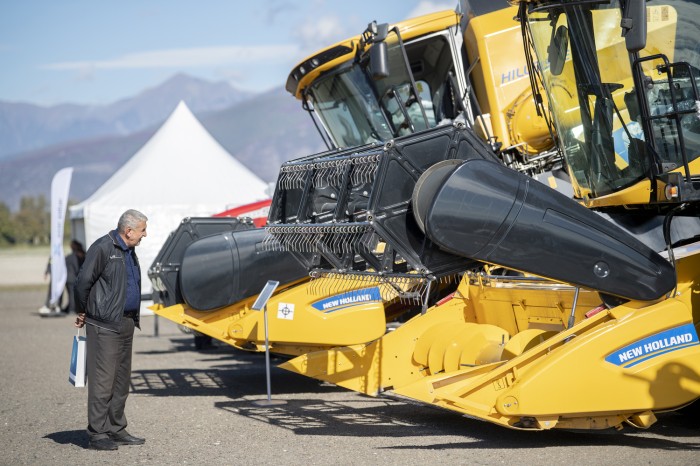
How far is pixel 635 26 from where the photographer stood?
20.1 ft

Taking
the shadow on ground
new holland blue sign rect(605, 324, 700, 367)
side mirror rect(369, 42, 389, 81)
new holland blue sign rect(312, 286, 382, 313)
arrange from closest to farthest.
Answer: new holland blue sign rect(605, 324, 700, 367)
the shadow on ground
new holland blue sign rect(312, 286, 382, 313)
side mirror rect(369, 42, 389, 81)

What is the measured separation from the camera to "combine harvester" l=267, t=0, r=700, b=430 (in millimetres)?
6332

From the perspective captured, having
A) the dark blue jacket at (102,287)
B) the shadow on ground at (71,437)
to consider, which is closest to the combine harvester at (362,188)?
the dark blue jacket at (102,287)

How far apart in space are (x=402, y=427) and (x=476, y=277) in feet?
4.88

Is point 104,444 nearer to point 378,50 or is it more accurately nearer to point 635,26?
point 635,26

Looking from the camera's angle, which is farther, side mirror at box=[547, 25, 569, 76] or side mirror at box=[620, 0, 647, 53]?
side mirror at box=[547, 25, 569, 76]

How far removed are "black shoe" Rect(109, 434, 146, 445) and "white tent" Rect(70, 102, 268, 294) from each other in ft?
38.2

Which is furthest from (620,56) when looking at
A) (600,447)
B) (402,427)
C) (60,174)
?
(60,174)

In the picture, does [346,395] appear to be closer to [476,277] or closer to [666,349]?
[476,277]

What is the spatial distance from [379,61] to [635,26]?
4771 mm

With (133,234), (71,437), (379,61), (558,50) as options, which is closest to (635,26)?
(558,50)

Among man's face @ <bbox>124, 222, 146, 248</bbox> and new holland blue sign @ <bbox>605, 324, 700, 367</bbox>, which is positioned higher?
man's face @ <bbox>124, 222, 146, 248</bbox>

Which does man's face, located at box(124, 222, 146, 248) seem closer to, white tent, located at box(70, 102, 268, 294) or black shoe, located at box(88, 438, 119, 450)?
black shoe, located at box(88, 438, 119, 450)

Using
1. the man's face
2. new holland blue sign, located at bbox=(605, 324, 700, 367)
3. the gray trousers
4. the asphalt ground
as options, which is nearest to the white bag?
the gray trousers
